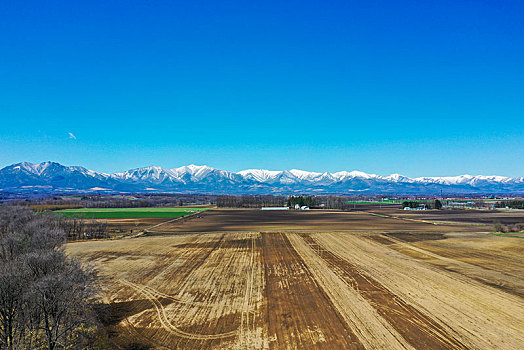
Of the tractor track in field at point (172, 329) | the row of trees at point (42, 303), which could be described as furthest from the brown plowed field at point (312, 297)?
the row of trees at point (42, 303)

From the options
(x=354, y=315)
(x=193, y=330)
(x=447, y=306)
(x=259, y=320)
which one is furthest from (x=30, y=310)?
(x=447, y=306)

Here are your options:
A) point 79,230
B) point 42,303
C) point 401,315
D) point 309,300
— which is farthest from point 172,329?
point 79,230

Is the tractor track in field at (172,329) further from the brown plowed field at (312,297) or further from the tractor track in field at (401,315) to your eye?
the tractor track in field at (401,315)

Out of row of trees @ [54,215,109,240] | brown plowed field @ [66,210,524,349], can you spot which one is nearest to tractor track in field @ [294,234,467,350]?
brown plowed field @ [66,210,524,349]

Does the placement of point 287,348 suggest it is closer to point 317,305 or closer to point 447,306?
point 317,305

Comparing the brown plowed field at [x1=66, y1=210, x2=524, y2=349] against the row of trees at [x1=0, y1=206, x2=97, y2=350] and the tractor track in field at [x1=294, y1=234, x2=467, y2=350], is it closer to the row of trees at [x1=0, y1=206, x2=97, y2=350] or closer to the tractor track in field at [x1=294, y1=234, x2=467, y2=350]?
the tractor track in field at [x1=294, y1=234, x2=467, y2=350]

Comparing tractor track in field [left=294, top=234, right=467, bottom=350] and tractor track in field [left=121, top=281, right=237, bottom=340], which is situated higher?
tractor track in field [left=294, top=234, right=467, bottom=350]
